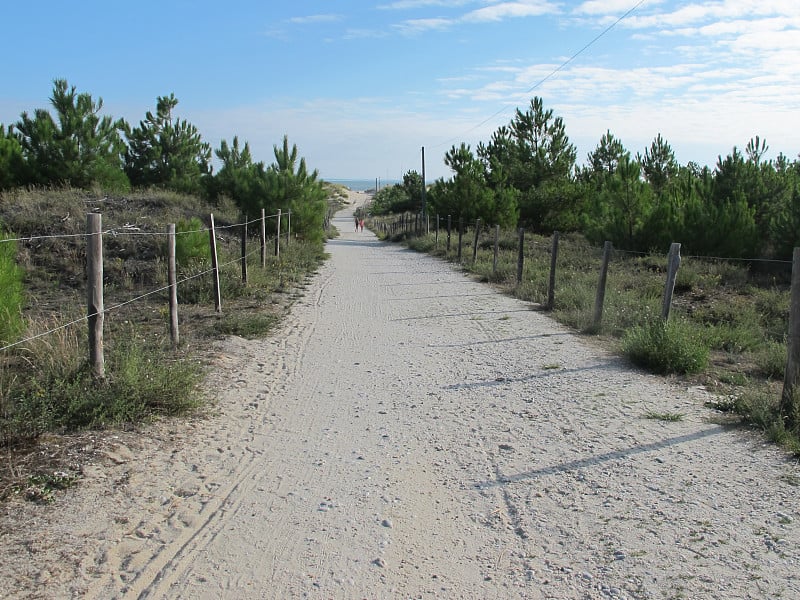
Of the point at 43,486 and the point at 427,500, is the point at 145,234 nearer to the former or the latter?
the point at 43,486

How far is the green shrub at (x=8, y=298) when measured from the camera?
6.78 meters

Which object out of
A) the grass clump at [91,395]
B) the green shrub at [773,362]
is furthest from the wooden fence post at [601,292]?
the grass clump at [91,395]

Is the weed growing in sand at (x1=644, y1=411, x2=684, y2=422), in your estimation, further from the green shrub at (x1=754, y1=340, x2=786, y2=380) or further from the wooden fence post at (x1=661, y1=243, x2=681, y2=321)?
the wooden fence post at (x1=661, y1=243, x2=681, y2=321)

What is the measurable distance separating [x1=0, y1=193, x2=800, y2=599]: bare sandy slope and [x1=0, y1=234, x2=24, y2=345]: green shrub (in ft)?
6.85

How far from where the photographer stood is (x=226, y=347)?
28.6 ft

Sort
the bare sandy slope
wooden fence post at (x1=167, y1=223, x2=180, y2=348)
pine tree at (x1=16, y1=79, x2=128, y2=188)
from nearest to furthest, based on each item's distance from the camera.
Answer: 1. the bare sandy slope
2. wooden fence post at (x1=167, y1=223, x2=180, y2=348)
3. pine tree at (x1=16, y1=79, x2=128, y2=188)

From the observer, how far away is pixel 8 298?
7.18 metres

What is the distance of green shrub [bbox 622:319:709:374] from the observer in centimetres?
783

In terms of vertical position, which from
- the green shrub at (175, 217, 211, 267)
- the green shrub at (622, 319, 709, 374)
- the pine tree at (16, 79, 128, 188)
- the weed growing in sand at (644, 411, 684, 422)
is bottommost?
the weed growing in sand at (644, 411, 684, 422)

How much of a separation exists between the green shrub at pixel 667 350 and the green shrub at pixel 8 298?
22.6ft

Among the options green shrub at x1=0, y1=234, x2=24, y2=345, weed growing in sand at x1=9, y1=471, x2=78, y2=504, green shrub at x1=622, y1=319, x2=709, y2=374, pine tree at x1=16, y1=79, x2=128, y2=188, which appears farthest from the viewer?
pine tree at x1=16, y1=79, x2=128, y2=188

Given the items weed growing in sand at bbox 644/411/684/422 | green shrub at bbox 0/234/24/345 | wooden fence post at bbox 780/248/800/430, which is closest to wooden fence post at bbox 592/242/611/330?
weed growing in sand at bbox 644/411/684/422

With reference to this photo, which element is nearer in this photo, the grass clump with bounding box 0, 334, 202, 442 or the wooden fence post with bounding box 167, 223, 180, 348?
the grass clump with bounding box 0, 334, 202, 442

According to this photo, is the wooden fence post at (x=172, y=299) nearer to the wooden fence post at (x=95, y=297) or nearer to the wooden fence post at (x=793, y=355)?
the wooden fence post at (x=95, y=297)
